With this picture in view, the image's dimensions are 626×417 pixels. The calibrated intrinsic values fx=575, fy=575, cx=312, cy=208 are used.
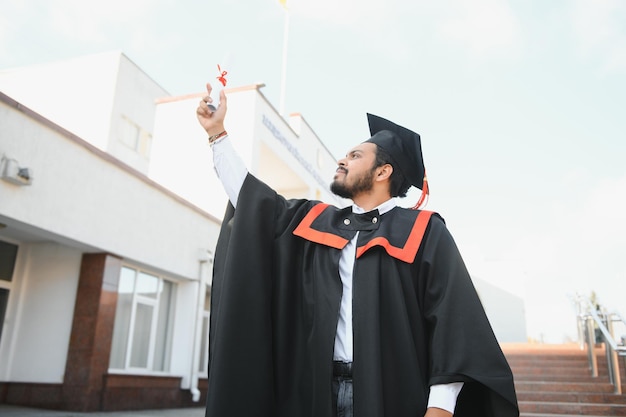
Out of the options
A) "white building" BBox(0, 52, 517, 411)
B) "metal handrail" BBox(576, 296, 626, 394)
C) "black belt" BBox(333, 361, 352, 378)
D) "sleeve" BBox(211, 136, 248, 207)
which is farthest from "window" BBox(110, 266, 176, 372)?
"black belt" BBox(333, 361, 352, 378)

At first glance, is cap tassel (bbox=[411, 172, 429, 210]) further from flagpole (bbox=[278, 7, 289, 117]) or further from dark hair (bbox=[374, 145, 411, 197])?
flagpole (bbox=[278, 7, 289, 117])

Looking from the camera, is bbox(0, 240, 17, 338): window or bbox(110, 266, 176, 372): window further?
bbox(110, 266, 176, 372): window

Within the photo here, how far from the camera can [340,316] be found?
7.48 feet

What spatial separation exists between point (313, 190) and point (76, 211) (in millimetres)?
10664

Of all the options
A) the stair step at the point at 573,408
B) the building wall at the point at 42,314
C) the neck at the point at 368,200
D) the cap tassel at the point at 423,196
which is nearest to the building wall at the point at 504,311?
the stair step at the point at 573,408

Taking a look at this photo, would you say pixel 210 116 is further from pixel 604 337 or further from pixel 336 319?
pixel 604 337

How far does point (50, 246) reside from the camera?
10.2 metres

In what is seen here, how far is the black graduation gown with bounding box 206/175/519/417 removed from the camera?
6.75 ft

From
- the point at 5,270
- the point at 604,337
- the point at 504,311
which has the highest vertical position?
the point at 504,311

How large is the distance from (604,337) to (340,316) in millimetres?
8329

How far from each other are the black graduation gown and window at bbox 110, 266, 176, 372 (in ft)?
27.9

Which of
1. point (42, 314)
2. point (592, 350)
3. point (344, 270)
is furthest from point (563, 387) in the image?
point (42, 314)

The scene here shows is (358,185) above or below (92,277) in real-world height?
below

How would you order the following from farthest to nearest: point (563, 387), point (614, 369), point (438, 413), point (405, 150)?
1. point (563, 387)
2. point (614, 369)
3. point (405, 150)
4. point (438, 413)
